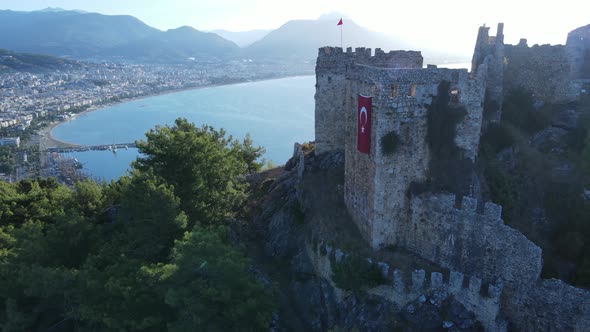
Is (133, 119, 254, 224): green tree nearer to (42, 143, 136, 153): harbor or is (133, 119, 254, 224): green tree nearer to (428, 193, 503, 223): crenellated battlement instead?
(428, 193, 503, 223): crenellated battlement

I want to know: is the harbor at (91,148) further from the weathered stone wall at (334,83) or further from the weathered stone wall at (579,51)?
the weathered stone wall at (579,51)

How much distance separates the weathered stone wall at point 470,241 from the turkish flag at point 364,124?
246cm

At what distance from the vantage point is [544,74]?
20312mm

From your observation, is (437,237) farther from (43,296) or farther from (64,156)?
(64,156)

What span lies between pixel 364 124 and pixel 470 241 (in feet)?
16.6

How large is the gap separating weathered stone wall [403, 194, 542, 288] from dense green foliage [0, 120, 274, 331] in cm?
562

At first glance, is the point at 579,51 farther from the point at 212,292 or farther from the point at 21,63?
the point at 21,63

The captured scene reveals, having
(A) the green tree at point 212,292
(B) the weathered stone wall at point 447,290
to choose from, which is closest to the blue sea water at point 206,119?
(A) the green tree at point 212,292

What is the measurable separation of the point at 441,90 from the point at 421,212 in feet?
13.5

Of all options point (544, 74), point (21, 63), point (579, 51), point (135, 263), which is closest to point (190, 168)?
point (135, 263)

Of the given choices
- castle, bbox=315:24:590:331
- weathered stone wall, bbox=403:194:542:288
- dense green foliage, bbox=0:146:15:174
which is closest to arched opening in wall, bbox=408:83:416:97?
castle, bbox=315:24:590:331

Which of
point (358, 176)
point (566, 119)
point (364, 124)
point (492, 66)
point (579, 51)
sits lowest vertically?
point (358, 176)

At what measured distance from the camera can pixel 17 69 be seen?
182875 millimetres

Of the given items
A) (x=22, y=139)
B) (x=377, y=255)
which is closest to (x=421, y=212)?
(x=377, y=255)
